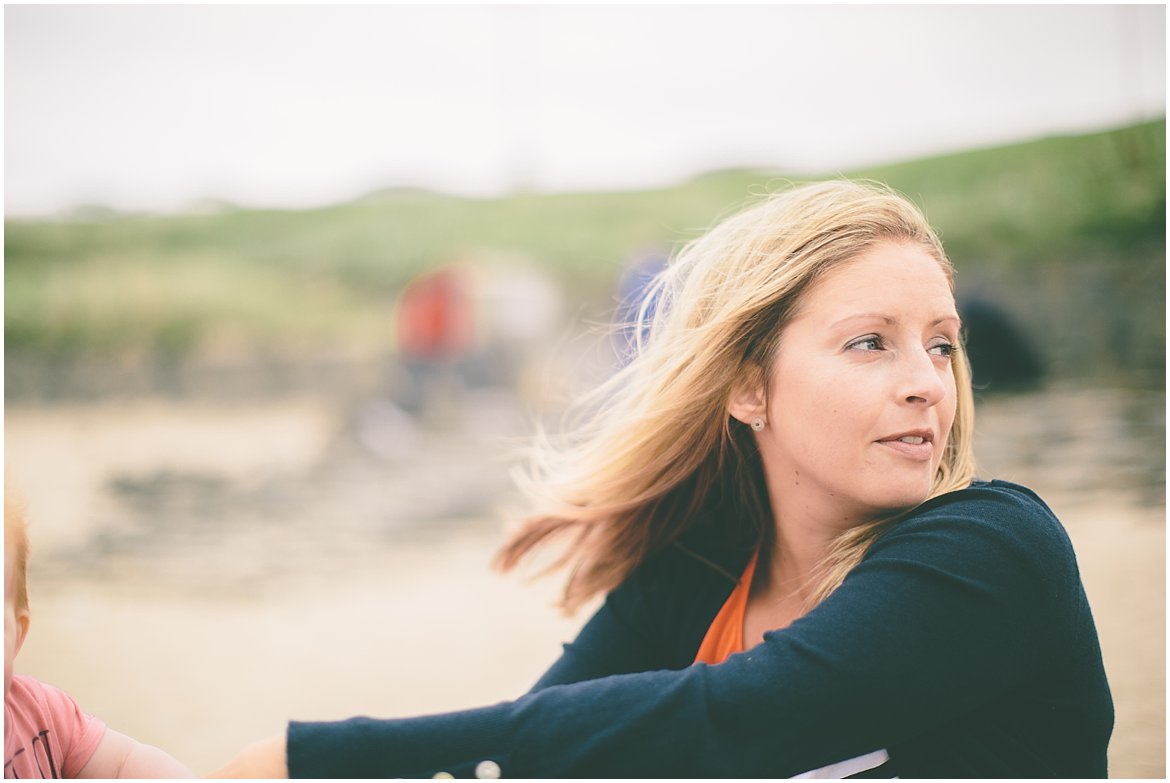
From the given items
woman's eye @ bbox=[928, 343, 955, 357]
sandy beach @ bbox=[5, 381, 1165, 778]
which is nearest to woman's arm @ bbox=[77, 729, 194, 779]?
woman's eye @ bbox=[928, 343, 955, 357]

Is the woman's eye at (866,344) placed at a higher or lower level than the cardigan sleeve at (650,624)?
higher

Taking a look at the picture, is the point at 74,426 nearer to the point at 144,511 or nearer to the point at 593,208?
the point at 144,511

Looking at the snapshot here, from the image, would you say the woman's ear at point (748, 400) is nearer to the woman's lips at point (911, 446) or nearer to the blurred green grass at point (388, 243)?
the woman's lips at point (911, 446)

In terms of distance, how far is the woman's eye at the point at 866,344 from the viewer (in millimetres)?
1646

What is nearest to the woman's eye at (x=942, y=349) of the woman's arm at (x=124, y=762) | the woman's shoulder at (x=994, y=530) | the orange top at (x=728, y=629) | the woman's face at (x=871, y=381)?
the woman's face at (x=871, y=381)

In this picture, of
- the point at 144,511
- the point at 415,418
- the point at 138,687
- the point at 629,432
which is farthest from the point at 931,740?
the point at 415,418

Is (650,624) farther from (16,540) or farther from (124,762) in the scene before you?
(16,540)

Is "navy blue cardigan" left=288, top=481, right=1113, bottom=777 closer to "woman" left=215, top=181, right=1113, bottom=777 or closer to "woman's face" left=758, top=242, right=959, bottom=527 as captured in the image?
"woman" left=215, top=181, right=1113, bottom=777

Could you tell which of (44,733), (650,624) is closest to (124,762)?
(44,733)

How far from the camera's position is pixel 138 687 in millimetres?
5066

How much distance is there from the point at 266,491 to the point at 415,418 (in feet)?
13.1

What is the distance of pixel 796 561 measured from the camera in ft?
6.11

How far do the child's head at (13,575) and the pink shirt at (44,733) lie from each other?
4cm

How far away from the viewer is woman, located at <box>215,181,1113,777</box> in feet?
4.45
